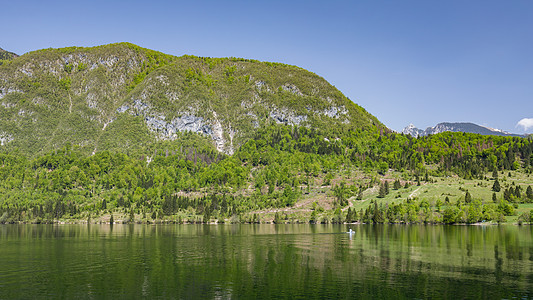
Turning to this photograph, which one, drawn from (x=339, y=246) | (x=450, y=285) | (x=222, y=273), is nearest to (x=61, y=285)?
(x=222, y=273)

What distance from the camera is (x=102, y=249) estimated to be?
105 metres

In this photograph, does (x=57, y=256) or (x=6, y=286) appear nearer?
(x=6, y=286)

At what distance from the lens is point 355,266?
3051 inches

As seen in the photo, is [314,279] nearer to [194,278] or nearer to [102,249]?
[194,278]

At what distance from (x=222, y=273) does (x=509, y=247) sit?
7986 centimetres

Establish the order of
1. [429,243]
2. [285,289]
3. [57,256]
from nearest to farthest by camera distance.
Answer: [285,289], [57,256], [429,243]

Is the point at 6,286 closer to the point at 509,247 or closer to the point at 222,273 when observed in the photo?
the point at 222,273

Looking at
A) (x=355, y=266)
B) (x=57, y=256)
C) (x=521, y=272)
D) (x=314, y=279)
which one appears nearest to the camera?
(x=314, y=279)

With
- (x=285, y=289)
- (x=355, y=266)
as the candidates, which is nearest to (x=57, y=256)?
(x=285, y=289)

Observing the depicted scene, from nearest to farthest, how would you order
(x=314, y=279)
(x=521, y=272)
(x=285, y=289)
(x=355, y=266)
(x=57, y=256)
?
(x=285, y=289)
(x=314, y=279)
(x=521, y=272)
(x=355, y=266)
(x=57, y=256)

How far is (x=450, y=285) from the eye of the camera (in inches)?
2388

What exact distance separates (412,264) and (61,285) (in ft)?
207

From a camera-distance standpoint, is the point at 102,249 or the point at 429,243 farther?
the point at 429,243

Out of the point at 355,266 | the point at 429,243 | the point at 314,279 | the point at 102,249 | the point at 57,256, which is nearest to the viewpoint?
the point at 314,279
